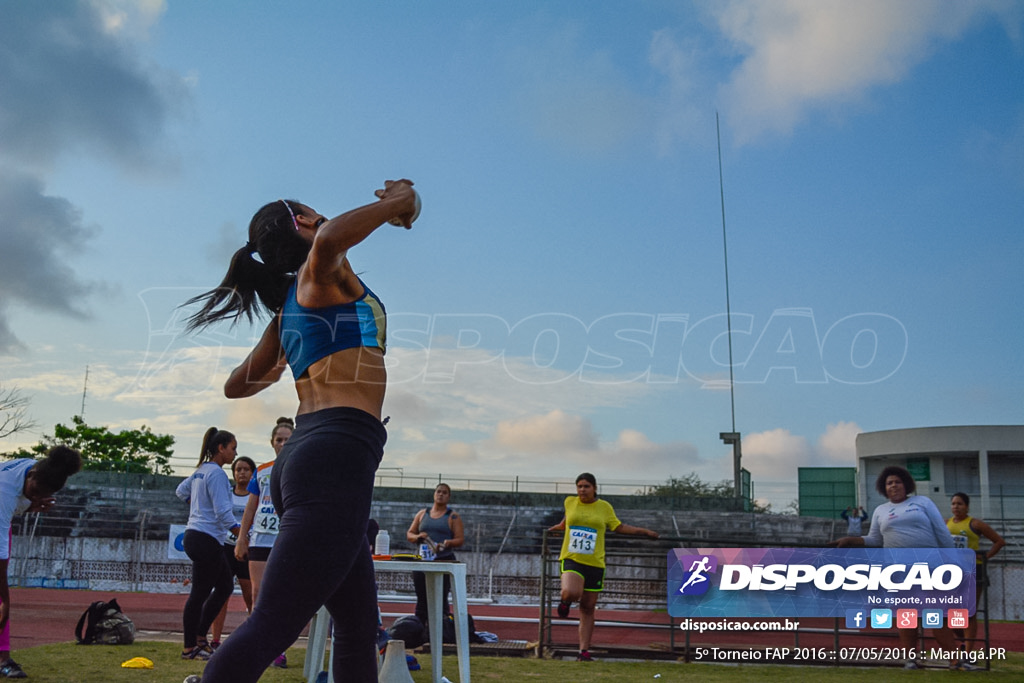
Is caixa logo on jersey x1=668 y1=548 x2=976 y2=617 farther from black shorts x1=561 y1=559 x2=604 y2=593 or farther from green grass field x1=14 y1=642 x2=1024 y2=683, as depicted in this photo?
black shorts x1=561 y1=559 x2=604 y2=593

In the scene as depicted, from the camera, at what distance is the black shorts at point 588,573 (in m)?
8.75

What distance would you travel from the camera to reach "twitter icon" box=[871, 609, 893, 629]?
25.4 feet

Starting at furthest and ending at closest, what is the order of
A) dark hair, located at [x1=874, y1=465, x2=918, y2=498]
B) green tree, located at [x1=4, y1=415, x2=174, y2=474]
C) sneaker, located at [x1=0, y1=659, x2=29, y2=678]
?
green tree, located at [x1=4, y1=415, x2=174, y2=474] < dark hair, located at [x1=874, y1=465, x2=918, y2=498] < sneaker, located at [x1=0, y1=659, x2=29, y2=678]

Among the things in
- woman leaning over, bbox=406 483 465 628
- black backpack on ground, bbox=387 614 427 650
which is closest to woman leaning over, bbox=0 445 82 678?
black backpack on ground, bbox=387 614 427 650

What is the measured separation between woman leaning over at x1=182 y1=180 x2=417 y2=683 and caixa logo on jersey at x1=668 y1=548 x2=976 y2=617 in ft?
19.6

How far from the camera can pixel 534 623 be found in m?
13.9

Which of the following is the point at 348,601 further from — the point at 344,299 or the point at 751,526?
the point at 751,526

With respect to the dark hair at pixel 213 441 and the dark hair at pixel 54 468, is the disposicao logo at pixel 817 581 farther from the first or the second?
the dark hair at pixel 54 468

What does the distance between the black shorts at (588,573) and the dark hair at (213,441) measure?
139 inches

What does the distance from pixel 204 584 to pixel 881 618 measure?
5.81 metres

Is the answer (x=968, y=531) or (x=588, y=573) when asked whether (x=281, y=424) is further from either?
(x=968, y=531)

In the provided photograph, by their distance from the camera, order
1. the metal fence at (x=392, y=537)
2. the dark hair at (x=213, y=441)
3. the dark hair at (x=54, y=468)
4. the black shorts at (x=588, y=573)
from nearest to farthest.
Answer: the dark hair at (x=54, y=468) < the dark hair at (x=213, y=441) < the black shorts at (x=588, y=573) < the metal fence at (x=392, y=537)

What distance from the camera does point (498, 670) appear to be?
701 centimetres

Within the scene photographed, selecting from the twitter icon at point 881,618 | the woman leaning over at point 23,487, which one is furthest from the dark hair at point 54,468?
the twitter icon at point 881,618
